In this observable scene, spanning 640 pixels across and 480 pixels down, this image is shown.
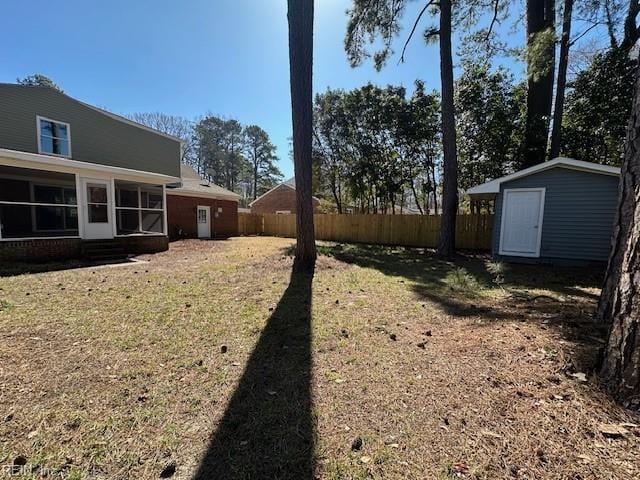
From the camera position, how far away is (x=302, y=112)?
6.83 metres

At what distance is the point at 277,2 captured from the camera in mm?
7461

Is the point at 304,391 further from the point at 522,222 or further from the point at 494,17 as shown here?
the point at 494,17

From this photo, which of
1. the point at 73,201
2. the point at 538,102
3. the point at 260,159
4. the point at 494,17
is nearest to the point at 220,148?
the point at 260,159

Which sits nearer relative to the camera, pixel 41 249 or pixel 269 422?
pixel 269 422

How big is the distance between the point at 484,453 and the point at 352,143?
17808 millimetres

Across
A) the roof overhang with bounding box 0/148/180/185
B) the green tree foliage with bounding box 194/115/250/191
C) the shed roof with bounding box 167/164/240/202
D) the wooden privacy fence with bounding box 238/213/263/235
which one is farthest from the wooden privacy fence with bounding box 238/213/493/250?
the green tree foliage with bounding box 194/115/250/191

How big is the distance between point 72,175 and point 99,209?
2040mm

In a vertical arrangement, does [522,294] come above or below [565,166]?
below

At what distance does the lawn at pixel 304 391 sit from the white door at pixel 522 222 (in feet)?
17.1

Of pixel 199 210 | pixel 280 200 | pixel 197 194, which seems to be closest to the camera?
pixel 197 194

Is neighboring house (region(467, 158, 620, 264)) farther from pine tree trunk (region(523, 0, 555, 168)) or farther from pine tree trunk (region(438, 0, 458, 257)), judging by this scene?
pine tree trunk (region(523, 0, 555, 168))

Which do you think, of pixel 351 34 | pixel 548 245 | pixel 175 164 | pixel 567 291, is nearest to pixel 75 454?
pixel 567 291

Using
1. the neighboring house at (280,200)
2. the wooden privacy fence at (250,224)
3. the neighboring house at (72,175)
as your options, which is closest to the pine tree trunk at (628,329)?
the neighboring house at (72,175)

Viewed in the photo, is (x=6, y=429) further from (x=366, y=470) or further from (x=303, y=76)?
(x=303, y=76)
